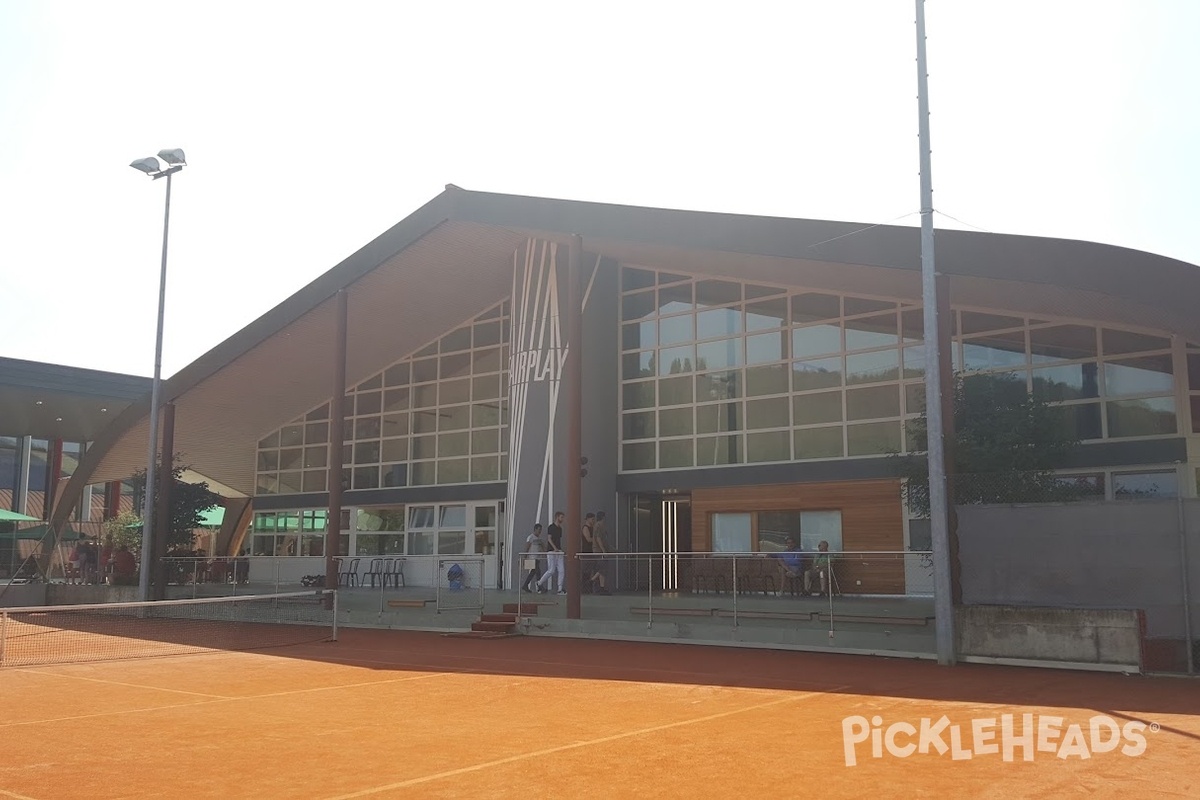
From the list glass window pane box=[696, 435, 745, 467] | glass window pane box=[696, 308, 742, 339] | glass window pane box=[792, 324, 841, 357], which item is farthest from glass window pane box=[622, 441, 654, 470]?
glass window pane box=[792, 324, 841, 357]

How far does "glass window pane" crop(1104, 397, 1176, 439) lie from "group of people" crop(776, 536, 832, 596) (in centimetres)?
734

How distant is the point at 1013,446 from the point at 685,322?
10.1 metres

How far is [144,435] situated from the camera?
3453cm

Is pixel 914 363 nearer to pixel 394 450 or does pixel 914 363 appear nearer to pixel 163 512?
pixel 394 450

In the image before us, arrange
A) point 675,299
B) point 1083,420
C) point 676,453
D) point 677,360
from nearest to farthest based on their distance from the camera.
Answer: point 1083,420 → point 676,453 → point 677,360 → point 675,299

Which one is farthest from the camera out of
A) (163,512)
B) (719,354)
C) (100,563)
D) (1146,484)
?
(100,563)

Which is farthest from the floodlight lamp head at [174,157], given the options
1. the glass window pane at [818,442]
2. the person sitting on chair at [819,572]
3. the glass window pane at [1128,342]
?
the glass window pane at [1128,342]

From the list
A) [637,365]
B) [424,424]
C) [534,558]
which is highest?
[637,365]

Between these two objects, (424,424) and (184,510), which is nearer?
(184,510)

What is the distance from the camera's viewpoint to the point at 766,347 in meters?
25.2

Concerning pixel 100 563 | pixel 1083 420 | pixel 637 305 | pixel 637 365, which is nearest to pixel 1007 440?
pixel 1083 420

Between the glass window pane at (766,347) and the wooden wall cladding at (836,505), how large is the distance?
293cm

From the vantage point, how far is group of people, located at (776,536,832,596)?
1678 cm

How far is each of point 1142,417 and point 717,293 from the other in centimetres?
970
